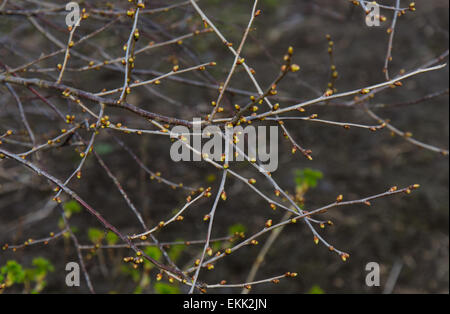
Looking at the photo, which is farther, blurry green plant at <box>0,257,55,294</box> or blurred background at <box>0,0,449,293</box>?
blurred background at <box>0,0,449,293</box>

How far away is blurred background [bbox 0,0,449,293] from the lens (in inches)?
108

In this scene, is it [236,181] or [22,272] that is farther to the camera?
[236,181]

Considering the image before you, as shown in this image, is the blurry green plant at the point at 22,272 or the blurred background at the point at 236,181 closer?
the blurry green plant at the point at 22,272

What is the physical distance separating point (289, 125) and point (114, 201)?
178cm

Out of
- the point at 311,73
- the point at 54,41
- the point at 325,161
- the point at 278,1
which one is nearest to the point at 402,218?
the point at 325,161

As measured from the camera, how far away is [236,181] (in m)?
3.90

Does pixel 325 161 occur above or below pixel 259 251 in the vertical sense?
above

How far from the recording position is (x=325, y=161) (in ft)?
13.1

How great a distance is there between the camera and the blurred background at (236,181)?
2734 mm

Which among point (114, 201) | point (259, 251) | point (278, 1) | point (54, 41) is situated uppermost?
point (278, 1)
